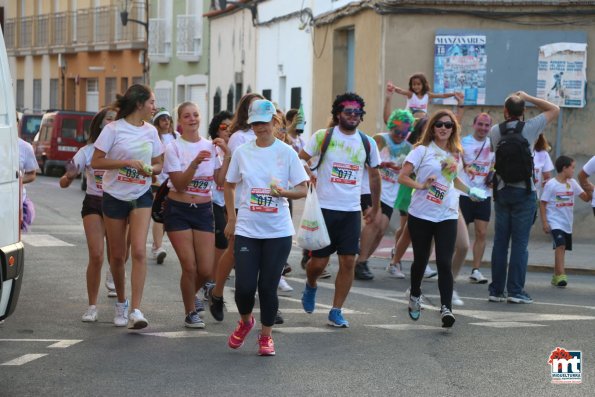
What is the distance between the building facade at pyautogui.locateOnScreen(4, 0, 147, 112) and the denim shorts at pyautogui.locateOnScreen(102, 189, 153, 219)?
36.2 meters

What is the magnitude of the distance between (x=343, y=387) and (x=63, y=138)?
3001 centimetres

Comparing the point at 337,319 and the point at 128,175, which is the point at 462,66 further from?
the point at 128,175

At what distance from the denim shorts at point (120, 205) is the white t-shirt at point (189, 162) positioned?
0.28m

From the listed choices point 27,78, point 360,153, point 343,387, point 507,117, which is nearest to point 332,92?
point 507,117

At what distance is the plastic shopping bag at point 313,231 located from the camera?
388 inches

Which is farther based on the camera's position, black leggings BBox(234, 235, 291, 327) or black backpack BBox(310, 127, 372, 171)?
black backpack BBox(310, 127, 372, 171)

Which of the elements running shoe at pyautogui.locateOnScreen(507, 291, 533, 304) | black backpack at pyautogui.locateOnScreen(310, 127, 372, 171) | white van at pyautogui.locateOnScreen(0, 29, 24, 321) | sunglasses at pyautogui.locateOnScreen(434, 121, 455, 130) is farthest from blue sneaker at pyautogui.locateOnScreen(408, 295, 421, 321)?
white van at pyautogui.locateOnScreen(0, 29, 24, 321)

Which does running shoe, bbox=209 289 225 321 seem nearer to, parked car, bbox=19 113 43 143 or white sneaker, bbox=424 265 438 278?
white sneaker, bbox=424 265 438 278

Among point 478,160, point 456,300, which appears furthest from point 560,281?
point 456,300

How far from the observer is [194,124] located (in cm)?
1011

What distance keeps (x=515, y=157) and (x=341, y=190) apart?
2.23 m


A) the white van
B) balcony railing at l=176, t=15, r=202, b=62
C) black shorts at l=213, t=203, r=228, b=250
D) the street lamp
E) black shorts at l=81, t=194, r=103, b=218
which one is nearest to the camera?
the white van

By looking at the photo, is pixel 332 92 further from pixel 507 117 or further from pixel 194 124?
pixel 194 124

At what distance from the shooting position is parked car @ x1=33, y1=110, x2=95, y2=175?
3669 cm
